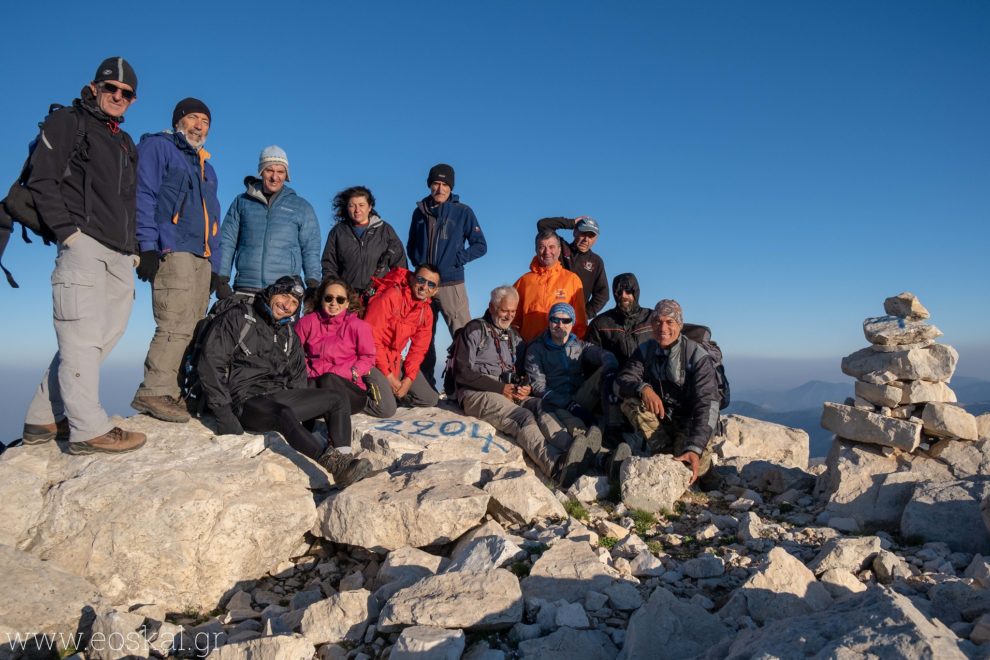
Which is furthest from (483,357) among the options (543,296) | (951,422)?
(951,422)

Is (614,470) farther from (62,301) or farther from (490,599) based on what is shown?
(62,301)

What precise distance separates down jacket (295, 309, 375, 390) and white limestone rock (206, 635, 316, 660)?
14.3 feet

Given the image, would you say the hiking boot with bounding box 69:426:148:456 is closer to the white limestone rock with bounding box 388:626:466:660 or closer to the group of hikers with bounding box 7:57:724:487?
the group of hikers with bounding box 7:57:724:487

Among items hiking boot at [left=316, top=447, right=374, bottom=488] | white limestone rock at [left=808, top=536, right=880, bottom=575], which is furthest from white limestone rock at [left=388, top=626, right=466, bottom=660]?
white limestone rock at [left=808, top=536, right=880, bottom=575]

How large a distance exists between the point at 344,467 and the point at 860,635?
17.2ft

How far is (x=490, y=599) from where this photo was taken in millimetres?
4637

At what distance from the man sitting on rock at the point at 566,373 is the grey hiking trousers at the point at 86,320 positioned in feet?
17.5

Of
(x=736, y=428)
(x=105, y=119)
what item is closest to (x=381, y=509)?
(x=105, y=119)

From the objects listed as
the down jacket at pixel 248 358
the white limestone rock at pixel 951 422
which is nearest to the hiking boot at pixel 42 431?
the down jacket at pixel 248 358

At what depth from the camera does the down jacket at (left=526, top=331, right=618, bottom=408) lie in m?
9.37

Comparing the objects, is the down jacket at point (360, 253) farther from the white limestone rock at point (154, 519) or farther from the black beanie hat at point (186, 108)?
the white limestone rock at point (154, 519)

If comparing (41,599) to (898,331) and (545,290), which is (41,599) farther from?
(898,331)

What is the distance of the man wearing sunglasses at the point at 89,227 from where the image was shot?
576 centimetres

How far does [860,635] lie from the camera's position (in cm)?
316
